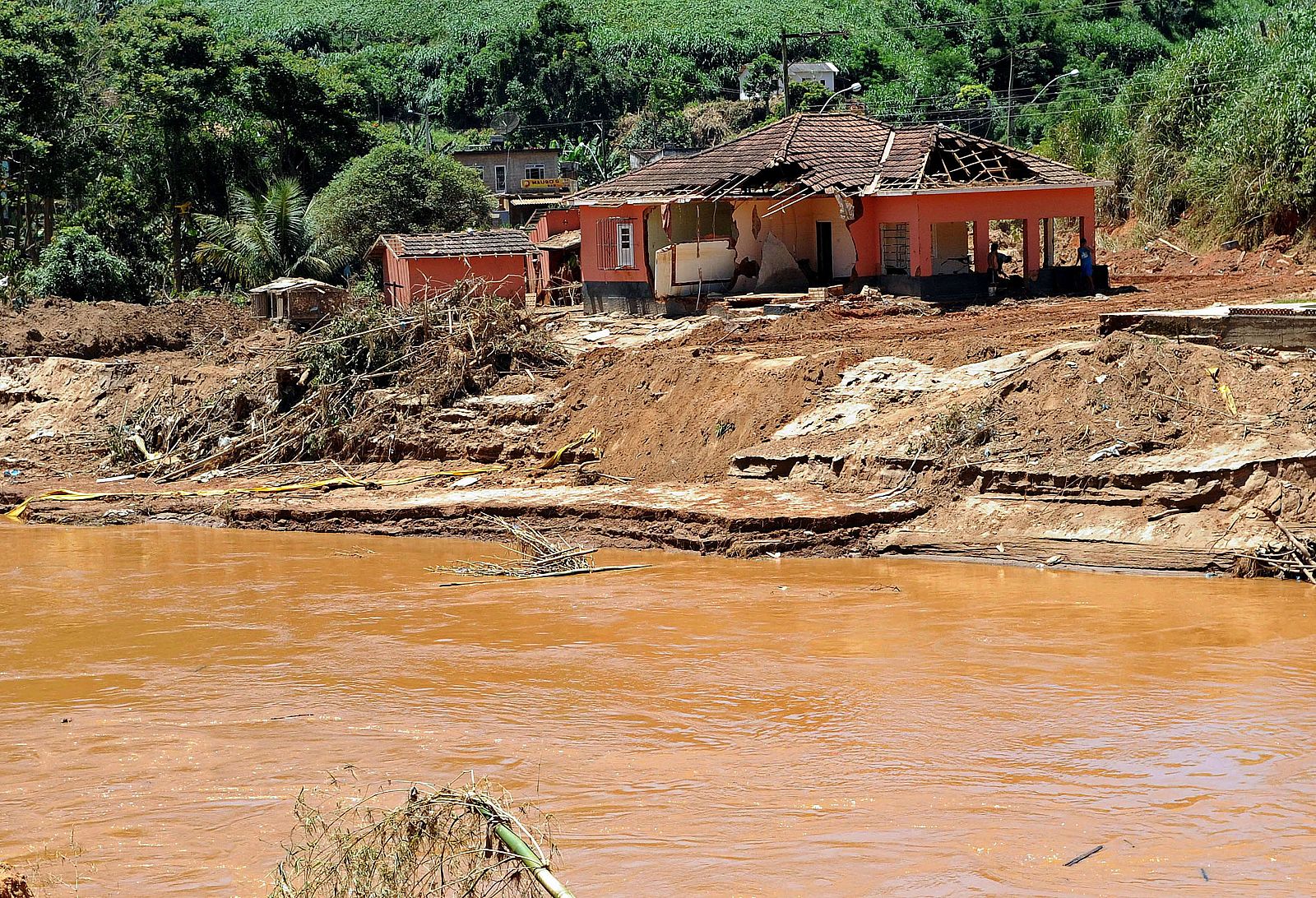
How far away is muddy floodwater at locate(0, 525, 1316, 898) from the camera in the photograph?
25.9 ft

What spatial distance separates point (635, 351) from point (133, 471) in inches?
324

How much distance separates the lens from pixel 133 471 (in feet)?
73.3

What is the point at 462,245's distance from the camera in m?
31.0

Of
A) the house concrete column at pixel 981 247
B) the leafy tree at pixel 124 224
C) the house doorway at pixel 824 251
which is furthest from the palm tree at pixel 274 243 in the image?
the house concrete column at pixel 981 247

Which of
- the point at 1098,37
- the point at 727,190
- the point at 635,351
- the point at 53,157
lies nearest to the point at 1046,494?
the point at 635,351

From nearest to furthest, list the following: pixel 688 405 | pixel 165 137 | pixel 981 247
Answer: pixel 688 405, pixel 981 247, pixel 165 137

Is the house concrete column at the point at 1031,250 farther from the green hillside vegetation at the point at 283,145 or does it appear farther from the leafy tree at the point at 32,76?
the leafy tree at the point at 32,76

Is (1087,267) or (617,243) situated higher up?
(617,243)

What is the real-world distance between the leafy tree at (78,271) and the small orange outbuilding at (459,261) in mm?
8118

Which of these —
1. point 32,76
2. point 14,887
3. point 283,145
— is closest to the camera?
point 14,887

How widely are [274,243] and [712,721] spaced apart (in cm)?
2815

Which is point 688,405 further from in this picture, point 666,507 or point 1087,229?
point 1087,229

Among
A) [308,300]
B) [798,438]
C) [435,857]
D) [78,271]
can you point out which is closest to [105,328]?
[308,300]

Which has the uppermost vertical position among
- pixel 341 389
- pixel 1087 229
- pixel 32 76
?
pixel 32 76
